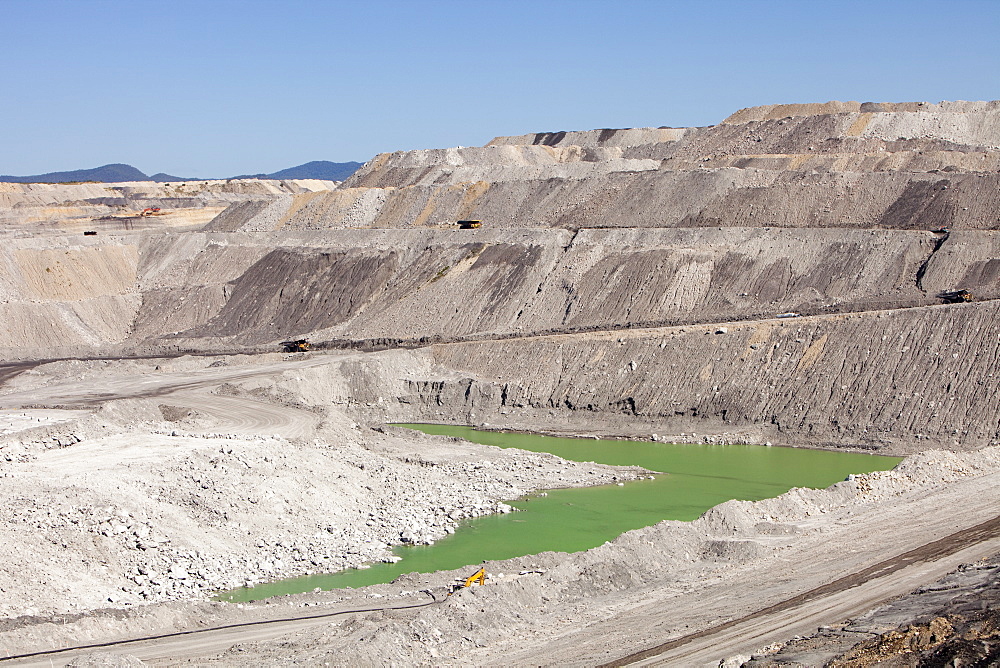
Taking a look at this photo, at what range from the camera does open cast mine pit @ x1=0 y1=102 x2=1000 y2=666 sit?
21.5 metres

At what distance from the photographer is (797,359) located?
4362cm

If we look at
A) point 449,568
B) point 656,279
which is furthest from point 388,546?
point 656,279

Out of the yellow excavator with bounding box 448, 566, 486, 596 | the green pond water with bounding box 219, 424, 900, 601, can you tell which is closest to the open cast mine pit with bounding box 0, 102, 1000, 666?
the yellow excavator with bounding box 448, 566, 486, 596

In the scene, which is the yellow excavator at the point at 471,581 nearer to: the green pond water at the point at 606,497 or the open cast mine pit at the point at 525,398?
the open cast mine pit at the point at 525,398

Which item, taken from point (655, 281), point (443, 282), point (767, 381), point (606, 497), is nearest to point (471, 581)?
point (606, 497)

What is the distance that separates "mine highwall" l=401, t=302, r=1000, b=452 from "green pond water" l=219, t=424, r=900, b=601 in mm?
1491

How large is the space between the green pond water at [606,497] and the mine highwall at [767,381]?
4.89ft

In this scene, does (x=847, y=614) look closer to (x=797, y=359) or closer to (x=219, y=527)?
(x=219, y=527)

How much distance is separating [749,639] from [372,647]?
20.9ft

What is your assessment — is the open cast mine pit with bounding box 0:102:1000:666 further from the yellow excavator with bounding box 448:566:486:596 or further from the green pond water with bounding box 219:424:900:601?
the green pond water with bounding box 219:424:900:601

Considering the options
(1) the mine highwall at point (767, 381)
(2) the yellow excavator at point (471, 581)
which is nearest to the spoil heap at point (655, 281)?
(1) the mine highwall at point (767, 381)

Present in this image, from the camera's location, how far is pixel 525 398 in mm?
47125

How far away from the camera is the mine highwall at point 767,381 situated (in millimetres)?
39562

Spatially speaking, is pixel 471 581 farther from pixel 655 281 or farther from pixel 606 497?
pixel 655 281
